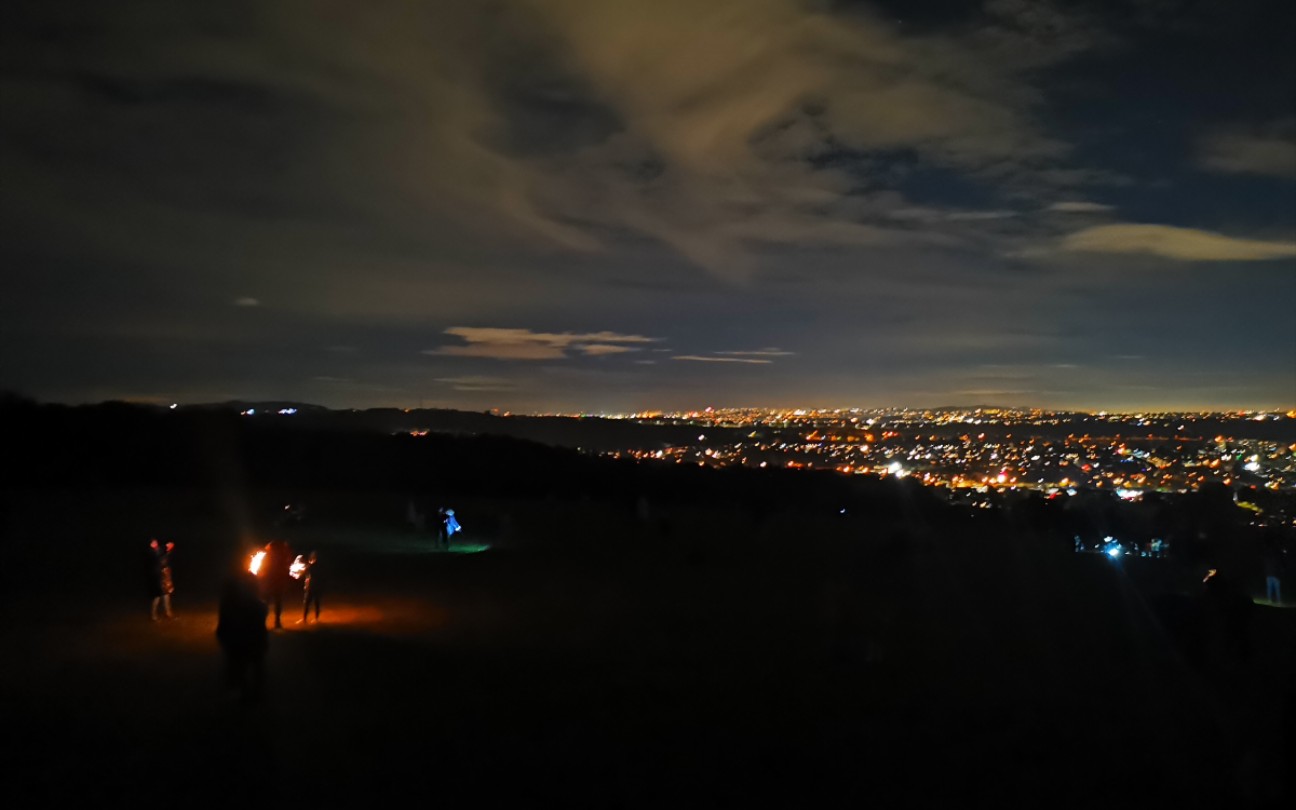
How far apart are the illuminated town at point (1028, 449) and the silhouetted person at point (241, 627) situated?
62.0 meters

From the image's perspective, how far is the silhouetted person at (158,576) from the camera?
56.3 feet

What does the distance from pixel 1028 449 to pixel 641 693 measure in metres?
82.7

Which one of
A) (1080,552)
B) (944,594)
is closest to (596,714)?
(944,594)

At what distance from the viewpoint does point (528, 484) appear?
2346 inches

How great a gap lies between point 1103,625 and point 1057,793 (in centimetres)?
1151

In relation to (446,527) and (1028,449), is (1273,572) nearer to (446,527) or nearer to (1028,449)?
(446,527)

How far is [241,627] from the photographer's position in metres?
11.4

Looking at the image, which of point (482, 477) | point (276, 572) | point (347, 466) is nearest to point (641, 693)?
point (276, 572)

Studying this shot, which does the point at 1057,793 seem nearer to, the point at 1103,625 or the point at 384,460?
the point at 1103,625

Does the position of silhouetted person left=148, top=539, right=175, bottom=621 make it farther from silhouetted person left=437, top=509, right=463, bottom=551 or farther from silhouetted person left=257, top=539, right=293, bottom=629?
silhouetted person left=437, top=509, right=463, bottom=551

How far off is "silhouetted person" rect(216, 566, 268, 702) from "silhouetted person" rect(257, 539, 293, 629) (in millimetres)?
4936

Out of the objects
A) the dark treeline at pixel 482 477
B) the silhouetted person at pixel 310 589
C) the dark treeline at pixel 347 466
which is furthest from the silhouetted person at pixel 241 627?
the dark treeline at pixel 347 466

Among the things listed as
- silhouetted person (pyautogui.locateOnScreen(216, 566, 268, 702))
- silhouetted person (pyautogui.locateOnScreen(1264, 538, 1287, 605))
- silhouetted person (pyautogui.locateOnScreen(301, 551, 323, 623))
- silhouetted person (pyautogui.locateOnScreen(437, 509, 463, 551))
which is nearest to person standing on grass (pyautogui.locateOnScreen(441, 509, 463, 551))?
silhouetted person (pyautogui.locateOnScreen(437, 509, 463, 551))

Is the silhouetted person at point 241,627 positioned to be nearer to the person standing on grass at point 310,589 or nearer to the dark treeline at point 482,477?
the person standing on grass at point 310,589
